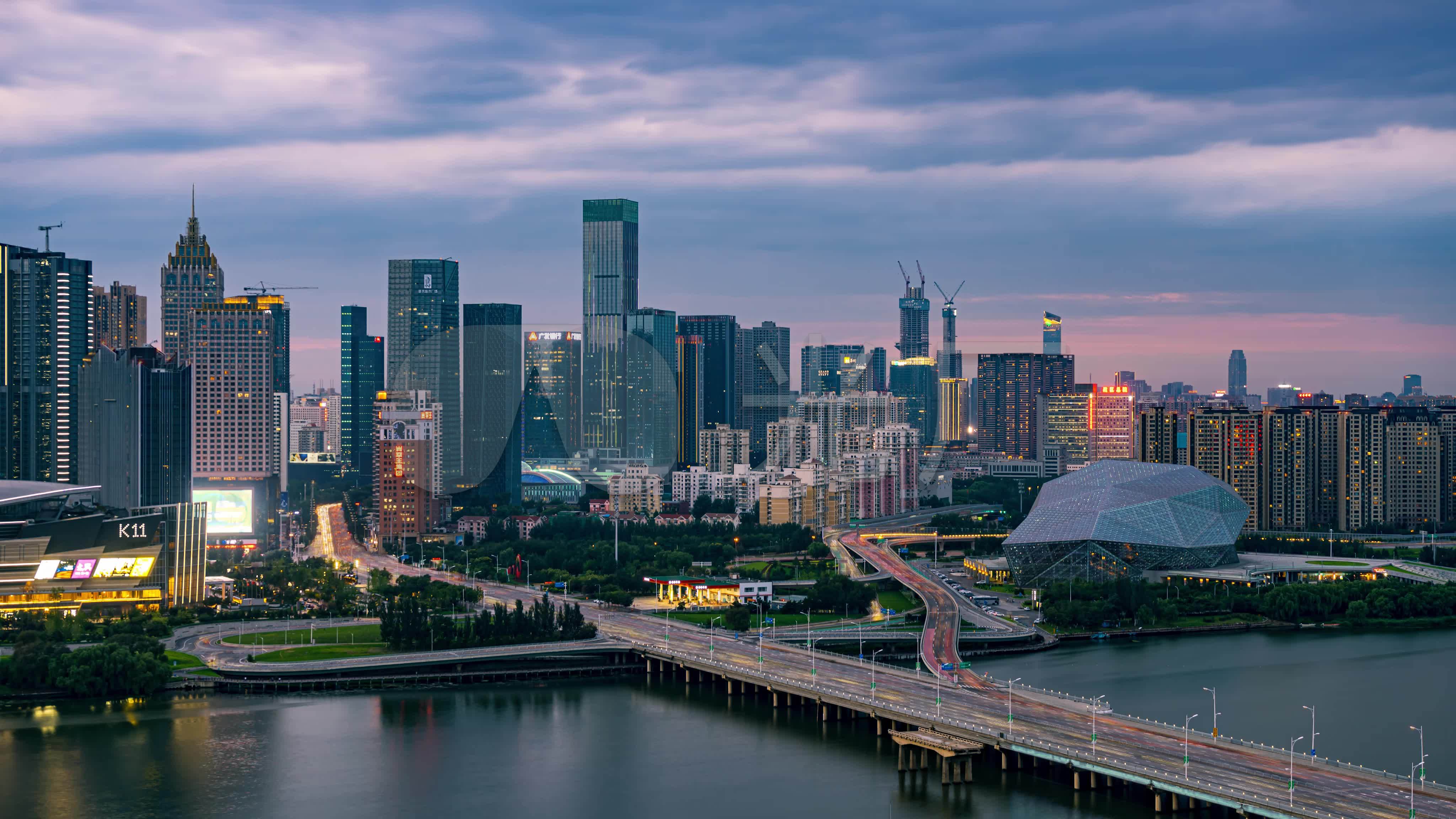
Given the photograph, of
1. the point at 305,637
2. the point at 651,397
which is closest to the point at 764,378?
the point at 651,397

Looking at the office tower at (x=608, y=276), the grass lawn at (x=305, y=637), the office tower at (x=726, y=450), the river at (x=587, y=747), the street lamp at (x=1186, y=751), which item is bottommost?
the river at (x=587, y=747)

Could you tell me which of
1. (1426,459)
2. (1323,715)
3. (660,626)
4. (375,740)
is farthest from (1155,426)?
(375,740)

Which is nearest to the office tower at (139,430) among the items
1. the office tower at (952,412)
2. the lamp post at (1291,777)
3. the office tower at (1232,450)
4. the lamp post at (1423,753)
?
the office tower at (1232,450)

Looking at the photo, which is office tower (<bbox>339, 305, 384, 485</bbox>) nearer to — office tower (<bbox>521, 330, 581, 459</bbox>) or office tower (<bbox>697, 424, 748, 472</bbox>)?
office tower (<bbox>521, 330, 581, 459</bbox>)

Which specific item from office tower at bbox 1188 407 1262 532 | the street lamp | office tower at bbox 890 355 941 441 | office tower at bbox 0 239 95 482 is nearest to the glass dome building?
office tower at bbox 1188 407 1262 532

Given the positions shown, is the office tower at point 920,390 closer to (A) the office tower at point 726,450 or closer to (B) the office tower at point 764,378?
(B) the office tower at point 764,378

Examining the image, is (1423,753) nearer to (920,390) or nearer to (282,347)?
(282,347)
